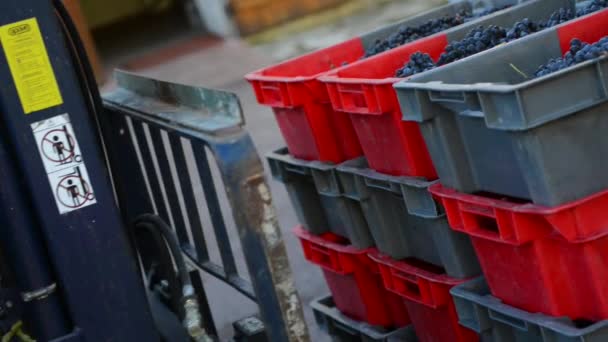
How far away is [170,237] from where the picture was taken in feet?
13.1

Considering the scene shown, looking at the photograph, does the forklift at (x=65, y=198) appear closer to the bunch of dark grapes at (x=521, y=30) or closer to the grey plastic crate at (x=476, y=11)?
the bunch of dark grapes at (x=521, y=30)

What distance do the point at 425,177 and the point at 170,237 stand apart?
0.92m

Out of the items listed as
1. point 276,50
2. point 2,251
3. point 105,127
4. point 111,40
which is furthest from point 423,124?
point 111,40

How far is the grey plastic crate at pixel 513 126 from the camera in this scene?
3141mm

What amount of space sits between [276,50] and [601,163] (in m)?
10.4

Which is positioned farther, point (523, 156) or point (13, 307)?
point (13, 307)

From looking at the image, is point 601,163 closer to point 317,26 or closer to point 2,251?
point 2,251

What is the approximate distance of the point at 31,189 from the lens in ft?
10.8

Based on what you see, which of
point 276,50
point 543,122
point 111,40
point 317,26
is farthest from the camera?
point 111,40

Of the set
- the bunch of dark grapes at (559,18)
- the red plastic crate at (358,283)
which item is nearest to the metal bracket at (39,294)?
the red plastic crate at (358,283)

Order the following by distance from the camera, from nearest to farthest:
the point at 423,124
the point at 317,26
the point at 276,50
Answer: the point at 423,124
the point at 276,50
the point at 317,26

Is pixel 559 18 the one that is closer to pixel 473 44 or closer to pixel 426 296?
pixel 473 44

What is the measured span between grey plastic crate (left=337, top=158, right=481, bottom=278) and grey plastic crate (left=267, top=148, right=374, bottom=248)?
10 cm

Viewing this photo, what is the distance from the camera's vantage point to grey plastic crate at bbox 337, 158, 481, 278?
3.89 m
